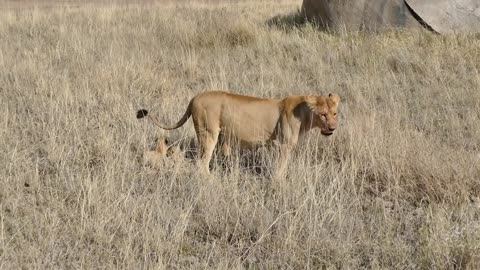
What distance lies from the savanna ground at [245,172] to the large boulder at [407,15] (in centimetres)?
89

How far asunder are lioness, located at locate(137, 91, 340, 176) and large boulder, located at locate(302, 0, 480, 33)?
5.12m

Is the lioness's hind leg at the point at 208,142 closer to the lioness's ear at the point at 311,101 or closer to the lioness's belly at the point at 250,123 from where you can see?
the lioness's belly at the point at 250,123

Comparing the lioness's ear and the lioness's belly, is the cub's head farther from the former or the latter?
the lioness's belly

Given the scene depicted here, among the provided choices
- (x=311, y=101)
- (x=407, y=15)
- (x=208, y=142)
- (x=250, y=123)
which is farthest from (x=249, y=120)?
(x=407, y=15)

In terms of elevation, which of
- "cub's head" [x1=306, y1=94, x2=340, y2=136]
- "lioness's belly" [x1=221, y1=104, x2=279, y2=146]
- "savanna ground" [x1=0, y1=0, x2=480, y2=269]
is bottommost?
"savanna ground" [x1=0, y1=0, x2=480, y2=269]

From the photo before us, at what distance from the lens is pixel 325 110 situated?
154 inches

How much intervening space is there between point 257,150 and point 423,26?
207 inches

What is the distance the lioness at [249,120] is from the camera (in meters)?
4.11

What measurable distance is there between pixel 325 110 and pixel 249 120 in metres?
0.57

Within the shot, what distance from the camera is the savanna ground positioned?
9.52 feet

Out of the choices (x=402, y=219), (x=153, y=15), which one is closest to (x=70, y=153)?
(x=402, y=219)

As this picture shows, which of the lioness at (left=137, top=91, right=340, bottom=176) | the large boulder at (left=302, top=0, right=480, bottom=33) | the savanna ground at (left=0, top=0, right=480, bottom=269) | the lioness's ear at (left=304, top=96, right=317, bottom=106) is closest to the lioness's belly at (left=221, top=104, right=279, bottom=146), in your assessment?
the lioness at (left=137, top=91, right=340, bottom=176)

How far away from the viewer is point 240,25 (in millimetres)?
9250

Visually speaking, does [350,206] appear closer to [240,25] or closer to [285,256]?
[285,256]
